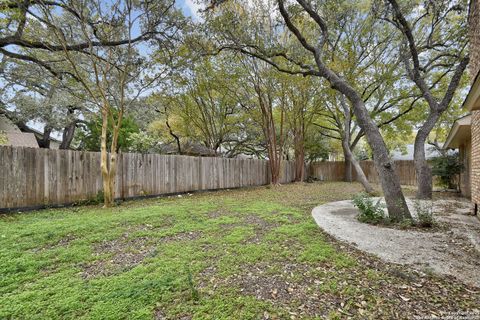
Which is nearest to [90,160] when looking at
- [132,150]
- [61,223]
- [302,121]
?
[61,223]

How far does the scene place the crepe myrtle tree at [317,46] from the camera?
4270 millimetres

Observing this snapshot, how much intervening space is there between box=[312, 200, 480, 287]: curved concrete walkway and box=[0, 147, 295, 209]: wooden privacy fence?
17.5ft

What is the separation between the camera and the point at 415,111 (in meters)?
12.8

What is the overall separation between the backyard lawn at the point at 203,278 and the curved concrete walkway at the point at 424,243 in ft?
0.83

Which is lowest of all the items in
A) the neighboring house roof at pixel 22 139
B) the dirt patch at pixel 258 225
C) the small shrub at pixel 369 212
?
the dirt patch at pixel 258 225

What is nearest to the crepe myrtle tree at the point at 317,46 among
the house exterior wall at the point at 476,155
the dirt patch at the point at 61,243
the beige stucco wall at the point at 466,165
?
the house exterior wall at the point at 476,155

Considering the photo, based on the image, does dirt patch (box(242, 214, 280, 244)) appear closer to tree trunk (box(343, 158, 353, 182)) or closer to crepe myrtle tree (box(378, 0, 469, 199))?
crepe myrtle tree (box(378, 0, 469, 199))

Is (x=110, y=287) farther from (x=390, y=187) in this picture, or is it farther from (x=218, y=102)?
(x=218, y=102)

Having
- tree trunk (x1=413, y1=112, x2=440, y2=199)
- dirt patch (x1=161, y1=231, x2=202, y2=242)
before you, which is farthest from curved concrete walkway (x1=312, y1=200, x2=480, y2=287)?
tree trunk (x1=413, y1=112, x2=440, y2=199)

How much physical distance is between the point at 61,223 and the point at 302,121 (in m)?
11.4

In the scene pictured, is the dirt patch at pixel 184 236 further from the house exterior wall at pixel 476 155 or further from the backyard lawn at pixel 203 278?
the house exterior wall at pixel 476 155

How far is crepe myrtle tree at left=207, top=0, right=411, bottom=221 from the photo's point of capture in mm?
4270

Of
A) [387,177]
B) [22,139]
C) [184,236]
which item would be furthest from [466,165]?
[22,139]

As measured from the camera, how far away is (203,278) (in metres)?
2.25
